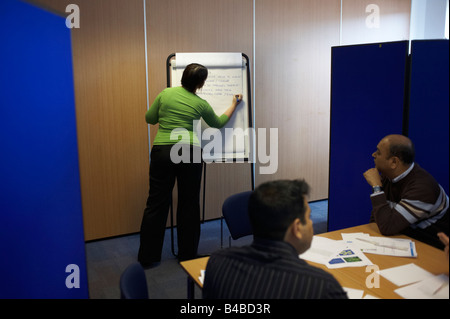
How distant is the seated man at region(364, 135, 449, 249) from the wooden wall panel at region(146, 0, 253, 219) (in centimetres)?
237

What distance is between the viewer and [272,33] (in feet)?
15.1

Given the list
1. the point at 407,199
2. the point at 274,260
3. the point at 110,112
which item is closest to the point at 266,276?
the point at 274,260

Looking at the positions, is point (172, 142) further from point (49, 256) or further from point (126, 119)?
point (49, 256)

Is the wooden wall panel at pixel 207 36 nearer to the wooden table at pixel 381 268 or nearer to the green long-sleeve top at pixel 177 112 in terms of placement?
the green long-sleeve top at pixel 177 112

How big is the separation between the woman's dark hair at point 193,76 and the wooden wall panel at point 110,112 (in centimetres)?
92

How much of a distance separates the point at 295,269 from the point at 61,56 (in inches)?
54.0

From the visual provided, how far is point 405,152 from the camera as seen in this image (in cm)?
227

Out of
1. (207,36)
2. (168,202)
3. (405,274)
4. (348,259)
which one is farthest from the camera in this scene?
(207,36)

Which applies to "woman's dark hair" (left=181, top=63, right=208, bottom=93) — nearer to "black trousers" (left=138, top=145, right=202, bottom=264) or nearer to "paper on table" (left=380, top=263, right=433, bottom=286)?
"black trousers" (left=138, top=145, right=202, bottom=264)

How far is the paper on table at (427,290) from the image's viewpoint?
5.14 feet

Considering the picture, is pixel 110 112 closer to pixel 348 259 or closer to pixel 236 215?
pixel 236 215

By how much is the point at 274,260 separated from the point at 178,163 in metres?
1.97

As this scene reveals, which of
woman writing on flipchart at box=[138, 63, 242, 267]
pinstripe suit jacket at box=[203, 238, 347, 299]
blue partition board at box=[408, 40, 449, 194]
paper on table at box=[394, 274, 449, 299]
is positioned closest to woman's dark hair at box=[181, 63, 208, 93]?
woman writing on flipchart at box=[138, 63, 242, 267]

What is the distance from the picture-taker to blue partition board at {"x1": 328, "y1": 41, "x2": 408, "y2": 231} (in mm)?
2949
